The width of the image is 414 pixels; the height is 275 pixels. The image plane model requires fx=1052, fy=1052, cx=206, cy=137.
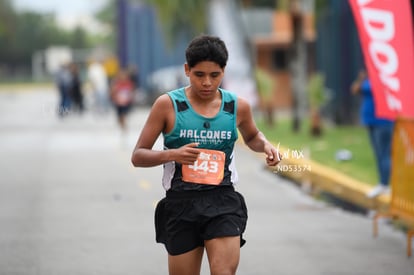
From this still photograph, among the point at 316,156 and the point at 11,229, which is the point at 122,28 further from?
the point at 11,229

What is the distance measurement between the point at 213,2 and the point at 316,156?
1409 cm

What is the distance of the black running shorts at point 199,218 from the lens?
582cm

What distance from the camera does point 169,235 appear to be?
5875 mm

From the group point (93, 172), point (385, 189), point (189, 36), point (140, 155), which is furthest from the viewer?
point (189, 36)

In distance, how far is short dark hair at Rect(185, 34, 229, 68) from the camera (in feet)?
18.9

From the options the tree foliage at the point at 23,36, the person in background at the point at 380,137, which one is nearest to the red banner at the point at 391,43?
Result: the person in background at the point at 380,137

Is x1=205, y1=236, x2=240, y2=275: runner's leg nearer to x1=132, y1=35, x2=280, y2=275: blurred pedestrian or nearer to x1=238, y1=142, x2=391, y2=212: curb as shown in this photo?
x1=132, y1=35, x2=280, y2=275: blurred pedestrian

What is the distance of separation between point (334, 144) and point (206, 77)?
15.7m

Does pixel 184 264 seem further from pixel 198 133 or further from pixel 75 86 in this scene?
pixel 75 86

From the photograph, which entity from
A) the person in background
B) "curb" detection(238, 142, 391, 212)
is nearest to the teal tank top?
"curb" detection(238, 142, 391, 212)

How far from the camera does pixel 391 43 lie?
9648 mm

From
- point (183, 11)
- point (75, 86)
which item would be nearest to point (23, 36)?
point (75, 86)

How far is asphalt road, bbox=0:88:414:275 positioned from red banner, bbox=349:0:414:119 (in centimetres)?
150

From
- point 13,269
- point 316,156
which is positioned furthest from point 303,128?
point 13,269
